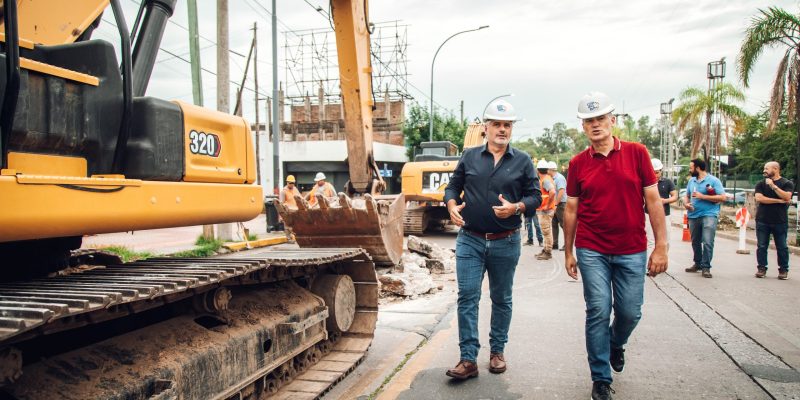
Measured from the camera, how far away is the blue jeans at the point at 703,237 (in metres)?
9.55

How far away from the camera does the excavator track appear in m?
2.50

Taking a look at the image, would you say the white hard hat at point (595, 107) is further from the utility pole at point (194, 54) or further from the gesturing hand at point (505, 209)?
the utility pole at point (194, 54)

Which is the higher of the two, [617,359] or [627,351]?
[617,359]

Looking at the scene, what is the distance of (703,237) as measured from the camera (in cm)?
967

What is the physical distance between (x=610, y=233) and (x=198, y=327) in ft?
8.47

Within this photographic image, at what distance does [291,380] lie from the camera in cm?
441

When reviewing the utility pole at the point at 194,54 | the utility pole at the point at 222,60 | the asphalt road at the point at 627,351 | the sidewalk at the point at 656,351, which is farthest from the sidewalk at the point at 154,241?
the sidewalk at the point at 656,351

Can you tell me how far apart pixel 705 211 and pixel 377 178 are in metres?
5.01

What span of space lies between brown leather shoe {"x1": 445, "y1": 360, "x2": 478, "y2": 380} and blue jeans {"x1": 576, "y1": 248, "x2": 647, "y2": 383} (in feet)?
2.70

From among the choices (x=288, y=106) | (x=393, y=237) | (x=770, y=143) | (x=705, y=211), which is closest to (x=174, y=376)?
(x=393, y=237)

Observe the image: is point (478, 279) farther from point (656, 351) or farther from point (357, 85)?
point (357, 85)

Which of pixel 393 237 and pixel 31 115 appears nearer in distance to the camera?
pixel 31 115

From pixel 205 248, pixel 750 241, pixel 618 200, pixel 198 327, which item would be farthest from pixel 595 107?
pixel 750 241

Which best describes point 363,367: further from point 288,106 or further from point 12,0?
point 288,106
